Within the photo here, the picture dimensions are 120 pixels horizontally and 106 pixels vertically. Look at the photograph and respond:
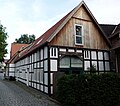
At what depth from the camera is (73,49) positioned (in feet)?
48.3

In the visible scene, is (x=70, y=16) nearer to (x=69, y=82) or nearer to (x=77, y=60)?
(x=77, y=60)

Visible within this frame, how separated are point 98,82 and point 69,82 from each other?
1.42 meters

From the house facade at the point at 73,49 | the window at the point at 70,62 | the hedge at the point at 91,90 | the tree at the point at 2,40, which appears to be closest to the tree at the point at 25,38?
the tree at the point at 2,40

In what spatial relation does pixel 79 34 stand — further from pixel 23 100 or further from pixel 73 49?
pixel 23 100

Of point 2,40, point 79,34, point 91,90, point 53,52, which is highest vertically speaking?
point 2,40

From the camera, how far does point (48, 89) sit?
13.4 metres

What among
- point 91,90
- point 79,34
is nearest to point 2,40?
point 79,34

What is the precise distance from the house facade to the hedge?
3.63 m

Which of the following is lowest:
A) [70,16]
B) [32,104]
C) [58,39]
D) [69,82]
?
[32,104]

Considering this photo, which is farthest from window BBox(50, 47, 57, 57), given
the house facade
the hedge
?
the hedge

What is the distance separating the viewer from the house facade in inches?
539

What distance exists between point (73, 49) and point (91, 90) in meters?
6.03

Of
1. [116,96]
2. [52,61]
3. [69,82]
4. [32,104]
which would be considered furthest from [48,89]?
[116,96]

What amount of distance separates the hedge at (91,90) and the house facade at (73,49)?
11.9ft
